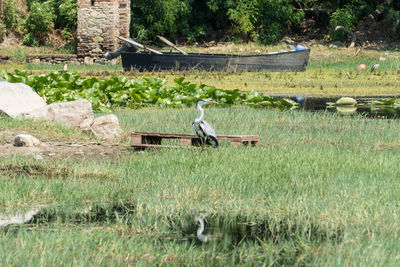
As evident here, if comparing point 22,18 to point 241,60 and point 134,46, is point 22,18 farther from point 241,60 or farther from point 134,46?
point 241,60

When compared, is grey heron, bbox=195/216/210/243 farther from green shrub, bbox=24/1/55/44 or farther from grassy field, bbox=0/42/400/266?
green shrub, bbox=24/1/55/44

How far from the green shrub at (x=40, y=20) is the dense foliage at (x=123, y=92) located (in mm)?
16876

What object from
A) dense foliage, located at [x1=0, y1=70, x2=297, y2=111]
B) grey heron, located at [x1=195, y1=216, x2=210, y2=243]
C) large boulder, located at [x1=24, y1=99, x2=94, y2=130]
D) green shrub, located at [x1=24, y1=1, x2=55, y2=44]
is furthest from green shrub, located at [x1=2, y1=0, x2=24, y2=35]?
grey heron, located at [x1=195, y1=216, x2=210, y2=243]

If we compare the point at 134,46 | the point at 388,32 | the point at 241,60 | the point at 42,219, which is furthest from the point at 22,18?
the point at 42,219

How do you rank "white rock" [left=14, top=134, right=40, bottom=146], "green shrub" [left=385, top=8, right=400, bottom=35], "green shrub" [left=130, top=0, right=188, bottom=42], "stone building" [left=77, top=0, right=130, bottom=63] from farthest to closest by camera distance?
"green shrub" [left=385, top=8, right=400, bottom=35], "green shrub" [left=130, top=0, right=188, bottom=42], "stone building" [left=77, top=0, right=130, bottom=63], "white rock" [left=14, top=134, right=40, bottom=146]

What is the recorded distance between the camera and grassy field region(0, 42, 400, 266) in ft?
13.5

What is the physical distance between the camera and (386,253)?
4.04 m

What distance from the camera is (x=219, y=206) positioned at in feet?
17.5

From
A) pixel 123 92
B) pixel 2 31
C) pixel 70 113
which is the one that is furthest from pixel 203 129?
pixel 2 31

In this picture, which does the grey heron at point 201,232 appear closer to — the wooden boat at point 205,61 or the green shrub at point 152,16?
the wooden boat at point 205,61

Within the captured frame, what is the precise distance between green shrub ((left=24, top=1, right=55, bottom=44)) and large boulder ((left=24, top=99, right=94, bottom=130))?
808 inches

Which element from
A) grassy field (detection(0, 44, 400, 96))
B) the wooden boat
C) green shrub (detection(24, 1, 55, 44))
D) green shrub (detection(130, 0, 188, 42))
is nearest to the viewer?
grassy field (detection(0, 44, 400, 96))

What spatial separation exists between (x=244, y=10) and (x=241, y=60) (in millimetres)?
10435

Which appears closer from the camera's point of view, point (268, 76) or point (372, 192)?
point (372, 192)
